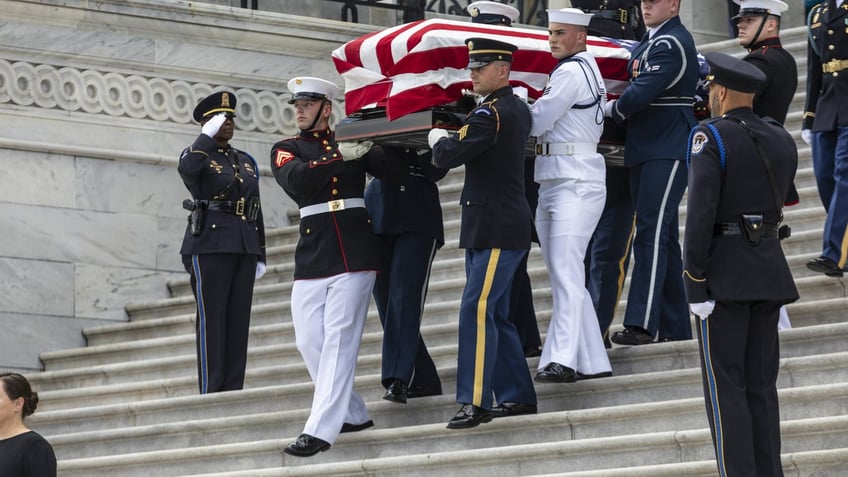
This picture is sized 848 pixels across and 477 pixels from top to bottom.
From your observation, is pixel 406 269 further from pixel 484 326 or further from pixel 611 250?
pixel 611 250

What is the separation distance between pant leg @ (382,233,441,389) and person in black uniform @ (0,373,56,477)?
103 inches

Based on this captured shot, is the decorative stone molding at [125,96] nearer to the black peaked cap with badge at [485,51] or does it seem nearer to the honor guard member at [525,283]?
the honor guard member at [525,283]

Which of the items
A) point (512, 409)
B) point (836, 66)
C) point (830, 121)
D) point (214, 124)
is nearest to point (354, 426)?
point (512, 409)

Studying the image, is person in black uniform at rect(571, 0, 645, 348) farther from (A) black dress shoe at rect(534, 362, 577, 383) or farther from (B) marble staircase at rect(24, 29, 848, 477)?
(A) black dress shoe at rect(534, 362, 577, 383)

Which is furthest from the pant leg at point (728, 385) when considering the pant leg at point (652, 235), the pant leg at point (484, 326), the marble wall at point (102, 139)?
the marble wall at point (102, 139)

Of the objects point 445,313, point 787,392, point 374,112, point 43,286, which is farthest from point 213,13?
point 787,392

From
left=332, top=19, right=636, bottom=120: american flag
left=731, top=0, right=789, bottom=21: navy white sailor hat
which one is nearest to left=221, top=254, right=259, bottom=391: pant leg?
left=332, top=19, right=636, bottom=120: american flag

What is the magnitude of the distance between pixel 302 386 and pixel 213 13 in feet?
15.2

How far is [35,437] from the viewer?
268 inches

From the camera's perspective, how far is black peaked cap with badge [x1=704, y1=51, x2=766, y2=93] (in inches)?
290

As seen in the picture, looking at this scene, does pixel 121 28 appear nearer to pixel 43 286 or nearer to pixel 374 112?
pixel 43 286

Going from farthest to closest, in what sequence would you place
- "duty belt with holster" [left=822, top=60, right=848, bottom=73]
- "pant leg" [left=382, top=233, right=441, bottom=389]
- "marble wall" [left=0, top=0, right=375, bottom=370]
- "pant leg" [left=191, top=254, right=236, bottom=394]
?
"marble wall" [left=0, top=0, right=375, bottom=370]
"pant leg" [left=191, top=254, right=236, bottom=394]
"duty belt with holster" [left=822, top=60, right=848, bottom=73]
"pant leg" [left=382, top=233, right=441, bottom=389]

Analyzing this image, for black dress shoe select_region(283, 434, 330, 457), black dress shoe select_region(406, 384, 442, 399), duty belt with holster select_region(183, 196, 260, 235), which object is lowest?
black dress shoe select_region(283, 434, 330, 457)

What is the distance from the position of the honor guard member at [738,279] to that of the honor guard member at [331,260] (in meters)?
2.36
